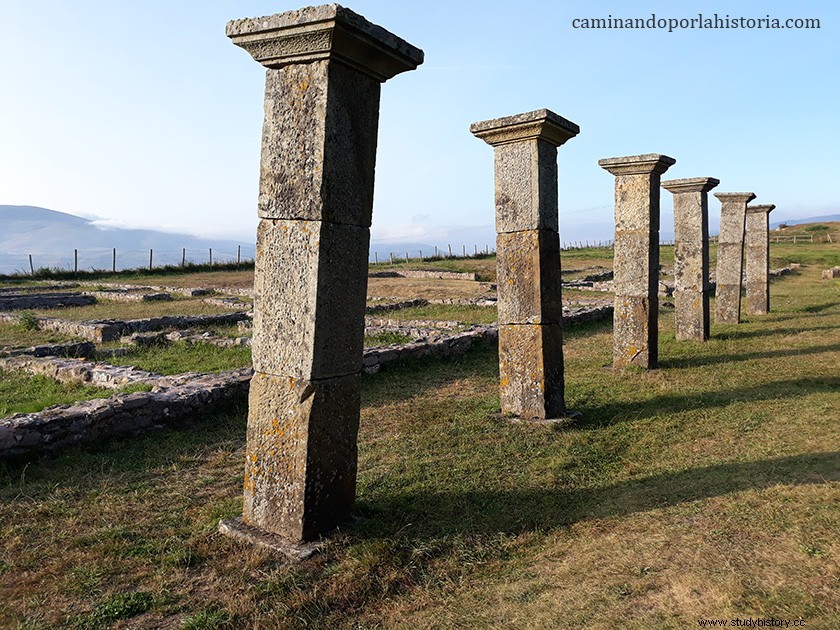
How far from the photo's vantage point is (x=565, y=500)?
4.88m

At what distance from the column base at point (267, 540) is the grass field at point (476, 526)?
0.25 ft

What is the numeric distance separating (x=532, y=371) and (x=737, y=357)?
565 centimetres

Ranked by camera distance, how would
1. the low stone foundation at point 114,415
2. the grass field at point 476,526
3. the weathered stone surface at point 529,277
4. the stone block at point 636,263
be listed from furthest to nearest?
the stone block at point 636,263
the weathered stone surface at point 529,277
the low stone foundation at point 114,415
the grass field at point 476,526

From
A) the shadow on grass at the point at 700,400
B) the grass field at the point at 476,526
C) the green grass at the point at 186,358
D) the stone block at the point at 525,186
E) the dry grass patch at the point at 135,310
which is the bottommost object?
the grass field at the point at 476,526

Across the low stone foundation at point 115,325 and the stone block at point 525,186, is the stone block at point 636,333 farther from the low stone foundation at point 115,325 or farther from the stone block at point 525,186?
the low stone foundation at point 115,325

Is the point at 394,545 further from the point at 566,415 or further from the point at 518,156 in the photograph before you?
the point at 518,156

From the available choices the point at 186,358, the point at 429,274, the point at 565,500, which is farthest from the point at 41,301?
the point at 565,500

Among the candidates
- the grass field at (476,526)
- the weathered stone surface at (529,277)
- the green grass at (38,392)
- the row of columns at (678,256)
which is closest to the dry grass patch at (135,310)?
the green grass at (38,392)

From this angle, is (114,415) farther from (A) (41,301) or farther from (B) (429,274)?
(B) (429,274)

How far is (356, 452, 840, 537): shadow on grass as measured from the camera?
14.5 ft

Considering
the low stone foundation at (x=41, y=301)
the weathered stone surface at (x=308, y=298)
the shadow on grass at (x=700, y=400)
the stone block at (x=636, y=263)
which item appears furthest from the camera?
the low stone foundation at (x=41, y=301)

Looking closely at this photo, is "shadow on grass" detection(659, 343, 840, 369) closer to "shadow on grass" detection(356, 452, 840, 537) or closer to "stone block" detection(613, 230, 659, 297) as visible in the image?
"stone block" detection(613, 230, 659, 297)

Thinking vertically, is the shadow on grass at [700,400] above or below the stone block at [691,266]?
below

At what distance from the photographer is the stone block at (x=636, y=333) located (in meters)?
9.94
